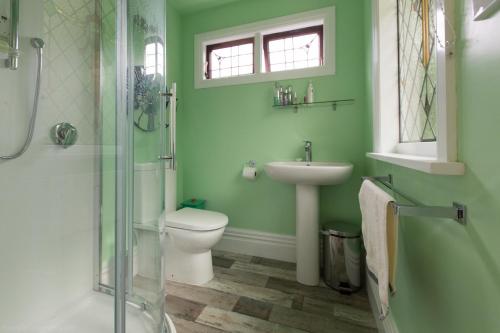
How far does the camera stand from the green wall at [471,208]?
1.37 feet

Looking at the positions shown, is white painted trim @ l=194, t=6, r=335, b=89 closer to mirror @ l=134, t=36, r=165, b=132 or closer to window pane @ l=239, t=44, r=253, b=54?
window pane @ l=239, t=44, r=253, b=54

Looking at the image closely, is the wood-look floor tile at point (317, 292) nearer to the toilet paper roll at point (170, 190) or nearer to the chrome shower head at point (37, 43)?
the toilet paper roll at point (170, 190)

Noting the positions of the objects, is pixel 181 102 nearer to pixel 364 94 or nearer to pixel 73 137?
pixel 73 137

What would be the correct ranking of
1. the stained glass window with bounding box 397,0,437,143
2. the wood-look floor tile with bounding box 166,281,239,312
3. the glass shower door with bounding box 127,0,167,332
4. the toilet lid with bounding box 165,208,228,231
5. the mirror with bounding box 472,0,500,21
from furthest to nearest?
the toilet lid with bounding box 165,208,228,231
the wood-look floor tile with bounding box 166,281,239,312
the glass shower door with bounding box 127,0,167,332
the stained glass window with bounding box 397,0,437,143
the mirror with bounding box 472,0,500,21

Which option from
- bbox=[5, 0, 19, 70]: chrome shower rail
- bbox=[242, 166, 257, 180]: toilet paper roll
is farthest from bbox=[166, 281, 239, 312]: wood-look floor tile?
bbox=[5, 0, 19, 70]: chrome shower rail

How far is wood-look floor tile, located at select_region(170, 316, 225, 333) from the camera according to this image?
1.19 metres

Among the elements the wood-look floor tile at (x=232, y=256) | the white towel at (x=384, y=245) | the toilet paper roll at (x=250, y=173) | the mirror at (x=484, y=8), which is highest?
the mirror at (x=484, y=8)

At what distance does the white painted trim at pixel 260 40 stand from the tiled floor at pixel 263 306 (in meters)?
1.67

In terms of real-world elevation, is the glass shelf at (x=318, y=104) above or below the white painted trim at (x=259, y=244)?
above

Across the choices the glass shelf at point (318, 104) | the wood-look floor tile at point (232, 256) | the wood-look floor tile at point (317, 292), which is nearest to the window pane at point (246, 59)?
the glass shelf at point (318, 104)

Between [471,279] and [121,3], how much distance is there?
167cm

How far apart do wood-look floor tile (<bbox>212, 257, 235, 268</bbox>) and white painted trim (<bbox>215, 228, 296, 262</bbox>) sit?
0.51 feet

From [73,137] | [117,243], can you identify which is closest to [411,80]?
[117,243]

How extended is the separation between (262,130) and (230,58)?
862mm
